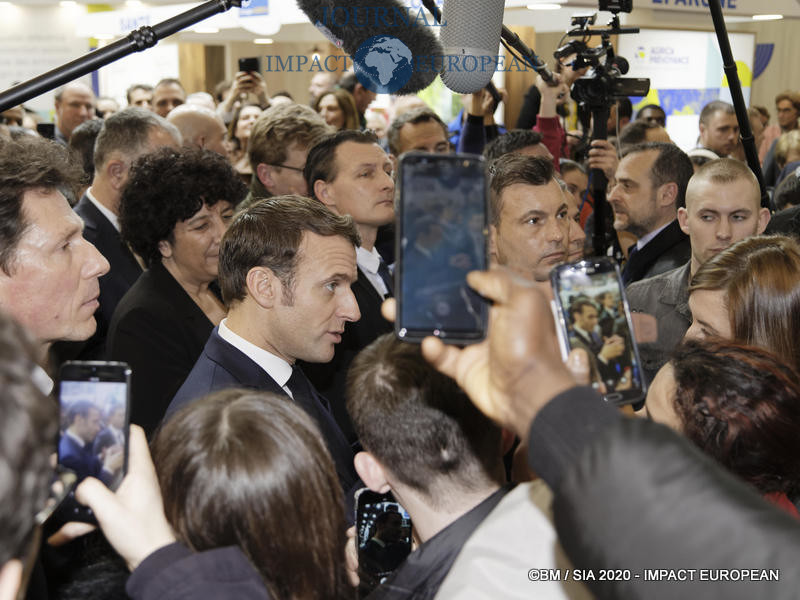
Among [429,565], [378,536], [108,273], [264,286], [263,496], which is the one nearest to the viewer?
[263,496]

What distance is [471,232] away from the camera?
99 cm

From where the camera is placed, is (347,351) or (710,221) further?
(710,221)

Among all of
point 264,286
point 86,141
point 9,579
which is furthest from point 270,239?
point 86,141

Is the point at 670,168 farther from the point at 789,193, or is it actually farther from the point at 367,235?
the point at 367,235

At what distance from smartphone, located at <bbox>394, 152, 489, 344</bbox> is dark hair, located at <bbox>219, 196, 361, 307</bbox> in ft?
3.91

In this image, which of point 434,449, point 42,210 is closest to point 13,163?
point 42,210

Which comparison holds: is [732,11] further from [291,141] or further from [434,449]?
[434,449]

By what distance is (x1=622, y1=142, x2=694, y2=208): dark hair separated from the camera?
390cm

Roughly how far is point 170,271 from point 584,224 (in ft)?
8.70

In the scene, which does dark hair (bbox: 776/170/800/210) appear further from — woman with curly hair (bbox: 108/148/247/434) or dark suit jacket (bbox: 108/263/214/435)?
dark suit jacket (bbox: 108/263/214/435)

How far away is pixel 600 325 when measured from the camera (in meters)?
1.27

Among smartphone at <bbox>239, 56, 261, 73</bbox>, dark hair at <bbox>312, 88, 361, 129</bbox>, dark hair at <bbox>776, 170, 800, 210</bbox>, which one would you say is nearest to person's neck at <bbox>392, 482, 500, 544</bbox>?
dark hair at <bbox>776, 170, 800, 210</bbox>

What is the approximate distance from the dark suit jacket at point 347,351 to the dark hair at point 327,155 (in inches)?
20.5

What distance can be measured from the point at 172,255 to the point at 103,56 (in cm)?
144
